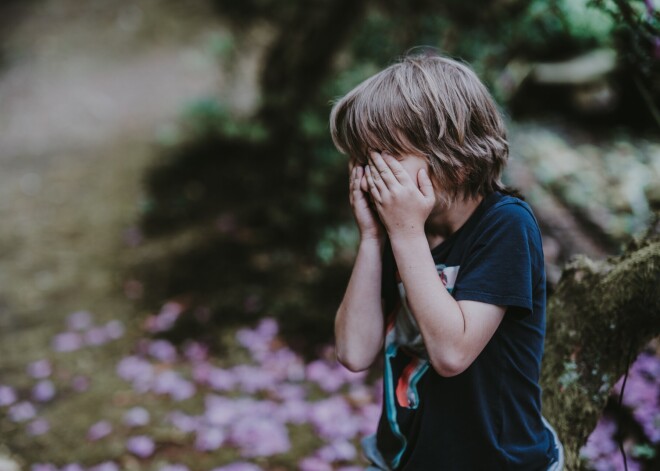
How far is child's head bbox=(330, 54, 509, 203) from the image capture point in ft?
4.62

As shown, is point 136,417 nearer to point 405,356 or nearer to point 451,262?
point 405,356

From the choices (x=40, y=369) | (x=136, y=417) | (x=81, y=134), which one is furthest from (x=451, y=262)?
(x=81, y=134)

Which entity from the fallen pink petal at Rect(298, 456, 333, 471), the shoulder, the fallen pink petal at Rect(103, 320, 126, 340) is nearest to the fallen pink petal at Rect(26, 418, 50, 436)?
the fallen pink petal at Rect(103, 320, 126, 340)

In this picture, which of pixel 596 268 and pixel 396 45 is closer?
pixel 596 268

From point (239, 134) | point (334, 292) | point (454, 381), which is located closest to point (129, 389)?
point (334, 292)

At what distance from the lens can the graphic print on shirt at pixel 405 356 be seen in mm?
1519

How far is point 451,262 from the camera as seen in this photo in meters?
1.46

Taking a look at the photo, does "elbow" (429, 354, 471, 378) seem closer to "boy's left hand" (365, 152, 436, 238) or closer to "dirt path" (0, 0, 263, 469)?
"boy's left hand" (365, 152, 436, 238)

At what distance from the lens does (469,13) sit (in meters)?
3.89

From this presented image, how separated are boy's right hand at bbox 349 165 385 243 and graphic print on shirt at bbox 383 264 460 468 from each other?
14 cm

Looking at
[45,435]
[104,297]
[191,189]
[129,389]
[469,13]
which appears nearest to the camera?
[45,435]

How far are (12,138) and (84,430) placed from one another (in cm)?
536

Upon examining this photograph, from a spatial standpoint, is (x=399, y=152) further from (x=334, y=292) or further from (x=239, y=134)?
(x=239, y=134)

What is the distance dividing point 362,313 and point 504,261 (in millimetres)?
419
